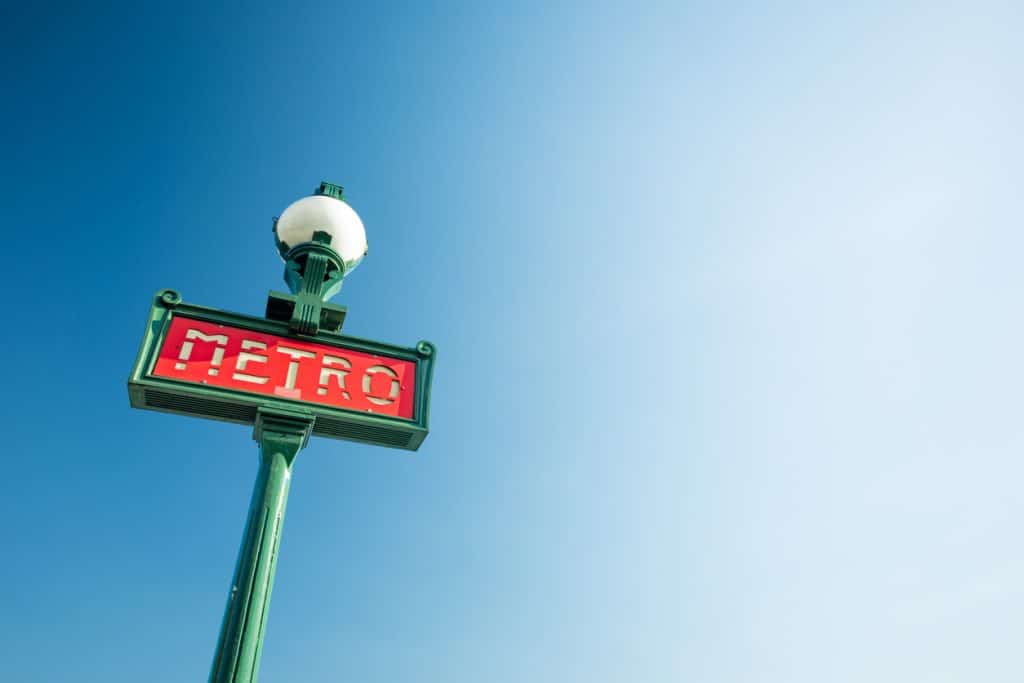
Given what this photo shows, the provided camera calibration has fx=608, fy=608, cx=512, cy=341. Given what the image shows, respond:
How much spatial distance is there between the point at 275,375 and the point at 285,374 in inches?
3.3

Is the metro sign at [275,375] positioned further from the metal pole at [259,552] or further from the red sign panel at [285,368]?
the metal pole at [259,552]

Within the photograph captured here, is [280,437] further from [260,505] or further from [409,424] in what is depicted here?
[409,424]

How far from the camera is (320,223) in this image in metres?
6.16

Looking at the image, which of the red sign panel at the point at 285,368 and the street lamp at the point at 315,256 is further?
the street lamp at the point at 315,256

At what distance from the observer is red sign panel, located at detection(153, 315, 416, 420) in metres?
5.15

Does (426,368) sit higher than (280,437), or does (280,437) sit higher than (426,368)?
(426,368)

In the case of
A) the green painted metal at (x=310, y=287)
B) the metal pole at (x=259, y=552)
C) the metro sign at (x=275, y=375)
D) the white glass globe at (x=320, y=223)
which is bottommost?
the metal pole at (x=259, y=552)

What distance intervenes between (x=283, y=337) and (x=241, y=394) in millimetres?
738

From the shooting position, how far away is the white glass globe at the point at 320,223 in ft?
20.2

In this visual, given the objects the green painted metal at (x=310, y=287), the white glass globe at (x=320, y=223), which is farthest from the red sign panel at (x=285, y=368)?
the white glass globe at (x=320, y=223)

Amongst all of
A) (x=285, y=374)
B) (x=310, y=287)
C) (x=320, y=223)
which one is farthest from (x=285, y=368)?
(x=320, y=223)

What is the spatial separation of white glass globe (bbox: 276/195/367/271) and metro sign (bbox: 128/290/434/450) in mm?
1033

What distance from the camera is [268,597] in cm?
426

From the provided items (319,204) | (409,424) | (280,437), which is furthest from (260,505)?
(319,204)
